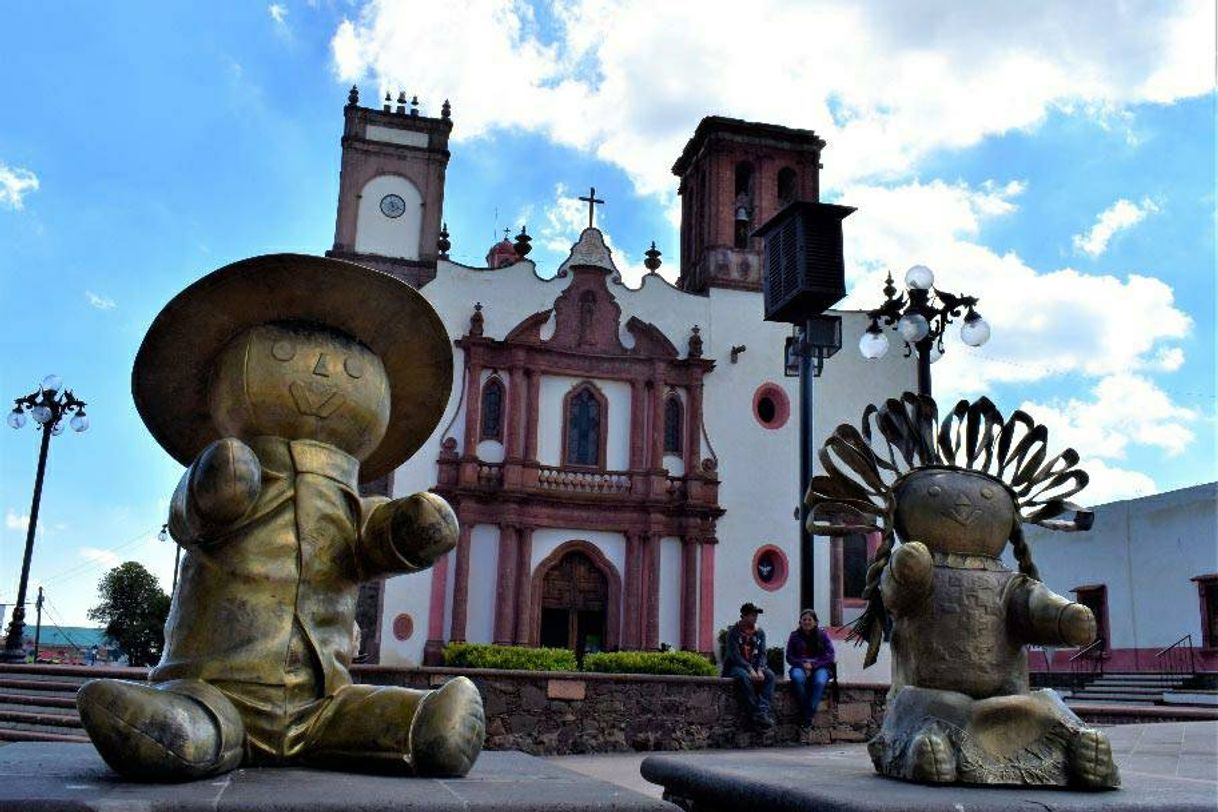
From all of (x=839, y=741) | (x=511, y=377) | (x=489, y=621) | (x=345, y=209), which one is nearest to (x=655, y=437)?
(x=511, y=377)

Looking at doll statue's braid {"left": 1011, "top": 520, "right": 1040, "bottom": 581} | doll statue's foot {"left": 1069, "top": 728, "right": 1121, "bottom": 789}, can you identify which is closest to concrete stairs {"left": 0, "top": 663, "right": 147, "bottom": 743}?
doll statue's braid {"left": 1011, "top": 520, "right": 1040, "bottom": 581}

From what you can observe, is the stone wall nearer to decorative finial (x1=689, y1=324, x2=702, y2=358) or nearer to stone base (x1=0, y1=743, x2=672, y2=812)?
stone base (x1=0, y1=743, x2=672, y2=812)

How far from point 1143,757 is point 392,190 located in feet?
74.0

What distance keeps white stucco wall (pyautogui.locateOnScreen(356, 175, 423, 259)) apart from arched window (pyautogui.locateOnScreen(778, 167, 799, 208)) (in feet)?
29.3

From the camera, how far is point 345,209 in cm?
2545

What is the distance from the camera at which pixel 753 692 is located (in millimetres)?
11711

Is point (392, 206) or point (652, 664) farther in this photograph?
point (392, 206)

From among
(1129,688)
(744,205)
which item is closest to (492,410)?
(744,205)

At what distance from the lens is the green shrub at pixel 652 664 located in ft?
49.9

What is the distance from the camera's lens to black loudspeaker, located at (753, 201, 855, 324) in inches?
399

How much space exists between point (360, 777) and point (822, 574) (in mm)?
22247

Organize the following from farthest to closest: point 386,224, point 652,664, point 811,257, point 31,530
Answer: point 386,224
point 31,530
point 652,664
point 811,257

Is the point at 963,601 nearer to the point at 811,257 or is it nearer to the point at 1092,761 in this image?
the point at 1092,761

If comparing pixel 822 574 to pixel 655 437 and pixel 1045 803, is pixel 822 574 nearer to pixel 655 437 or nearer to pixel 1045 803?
pixel 655 437
